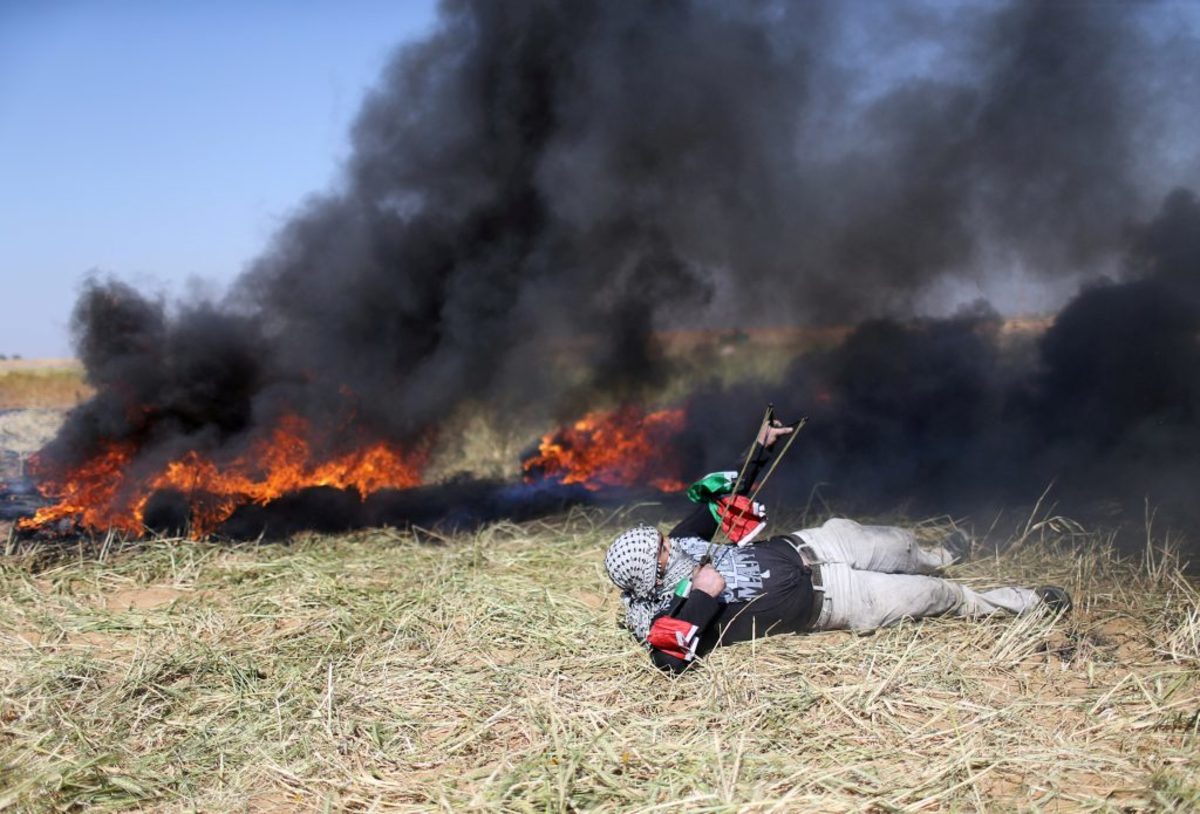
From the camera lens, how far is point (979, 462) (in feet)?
28.0

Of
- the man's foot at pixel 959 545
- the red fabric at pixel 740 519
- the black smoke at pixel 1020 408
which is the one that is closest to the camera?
the red fabric at pixel 740 519

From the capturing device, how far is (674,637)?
4.27 metres

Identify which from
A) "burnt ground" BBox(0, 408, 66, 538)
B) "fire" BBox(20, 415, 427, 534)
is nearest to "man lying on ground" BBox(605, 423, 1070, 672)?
"fire" BBox(20, 415, 427, 534)

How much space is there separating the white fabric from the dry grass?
0.12m

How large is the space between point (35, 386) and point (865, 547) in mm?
19011

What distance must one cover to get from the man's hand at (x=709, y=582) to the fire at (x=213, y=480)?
4493mm

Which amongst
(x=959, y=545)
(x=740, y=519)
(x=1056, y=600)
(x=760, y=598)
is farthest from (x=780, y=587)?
(x=959, y=545)

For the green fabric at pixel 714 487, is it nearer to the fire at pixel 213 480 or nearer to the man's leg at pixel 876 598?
the man's leg at pixel 876 598

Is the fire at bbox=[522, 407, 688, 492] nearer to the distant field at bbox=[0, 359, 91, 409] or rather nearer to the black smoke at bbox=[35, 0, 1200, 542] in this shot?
the black smoke at bbox=[35, 0, 1200, 542]

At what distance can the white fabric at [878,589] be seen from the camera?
15.9 feet

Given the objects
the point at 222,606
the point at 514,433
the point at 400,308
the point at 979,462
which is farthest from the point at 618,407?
the point at 222,606

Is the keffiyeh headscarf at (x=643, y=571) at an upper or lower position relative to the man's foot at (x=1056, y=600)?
upper

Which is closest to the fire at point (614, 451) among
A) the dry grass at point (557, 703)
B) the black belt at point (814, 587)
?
the dry grass at point (557, 703)

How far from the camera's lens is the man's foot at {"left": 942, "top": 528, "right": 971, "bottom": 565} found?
6062mm
